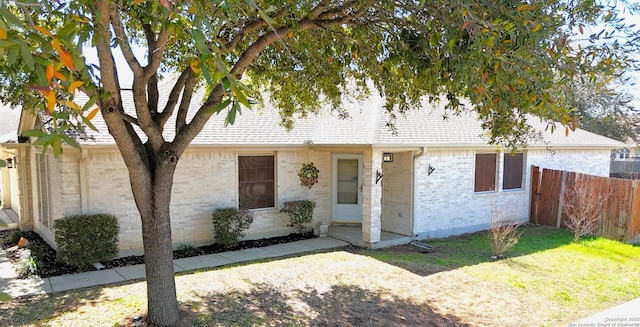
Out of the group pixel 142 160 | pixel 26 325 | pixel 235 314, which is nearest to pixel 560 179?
pixel 235 314

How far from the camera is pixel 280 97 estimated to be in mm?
9680

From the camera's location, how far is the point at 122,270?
845 centimetres

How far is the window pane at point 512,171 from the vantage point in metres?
14.2

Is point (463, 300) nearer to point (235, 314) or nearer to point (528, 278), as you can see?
point (528, 278)

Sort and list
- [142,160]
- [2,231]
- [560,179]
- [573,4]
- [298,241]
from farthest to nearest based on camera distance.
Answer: [560,179]
[2,231]
[298,241]
[573,4]
[142,160]

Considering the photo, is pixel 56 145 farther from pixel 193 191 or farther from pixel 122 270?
pixel 193 191

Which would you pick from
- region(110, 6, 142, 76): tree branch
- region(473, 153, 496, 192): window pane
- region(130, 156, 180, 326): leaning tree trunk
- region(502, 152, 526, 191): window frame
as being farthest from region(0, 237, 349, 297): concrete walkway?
region(502, 152, 526, 191): window frame

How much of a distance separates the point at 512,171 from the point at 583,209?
2.55 meters

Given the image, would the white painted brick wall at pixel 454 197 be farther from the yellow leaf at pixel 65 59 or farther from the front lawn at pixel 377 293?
the yellow leaf at pixel 65 59

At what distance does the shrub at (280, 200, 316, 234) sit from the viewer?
11.5 metres

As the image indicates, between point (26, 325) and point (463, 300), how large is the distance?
665cm

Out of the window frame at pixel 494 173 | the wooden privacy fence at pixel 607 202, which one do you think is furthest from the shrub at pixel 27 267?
the wooden privacy fence at pixel 607 202

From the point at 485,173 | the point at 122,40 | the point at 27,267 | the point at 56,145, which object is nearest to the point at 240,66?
the point at 122,40

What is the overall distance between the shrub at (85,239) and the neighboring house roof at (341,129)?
69.7 inches
